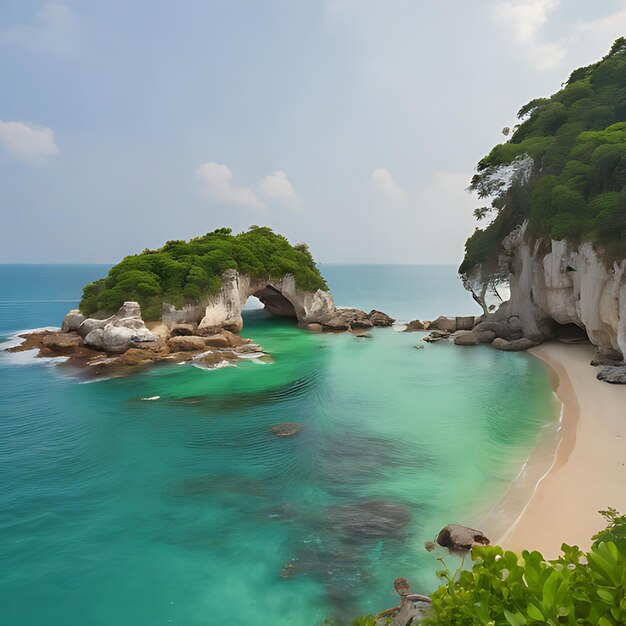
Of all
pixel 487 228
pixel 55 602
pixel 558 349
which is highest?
pixel 487 228

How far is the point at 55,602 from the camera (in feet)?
18.9

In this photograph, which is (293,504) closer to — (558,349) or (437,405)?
(437,405)

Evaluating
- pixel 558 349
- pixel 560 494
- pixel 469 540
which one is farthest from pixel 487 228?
pixel 469 540

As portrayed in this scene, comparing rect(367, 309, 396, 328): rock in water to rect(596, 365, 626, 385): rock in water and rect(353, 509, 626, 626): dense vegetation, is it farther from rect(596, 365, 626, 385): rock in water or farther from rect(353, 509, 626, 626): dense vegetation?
rect(353, 509, 626, 626): dense vegetation

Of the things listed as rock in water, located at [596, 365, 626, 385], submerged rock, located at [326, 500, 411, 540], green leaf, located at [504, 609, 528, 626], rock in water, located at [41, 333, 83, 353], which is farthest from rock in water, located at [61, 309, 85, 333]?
green leaf, located at [504, 609, 528, 626]

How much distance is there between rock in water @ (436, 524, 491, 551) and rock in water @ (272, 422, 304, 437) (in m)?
5.35

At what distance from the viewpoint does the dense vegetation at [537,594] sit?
174 centimetres

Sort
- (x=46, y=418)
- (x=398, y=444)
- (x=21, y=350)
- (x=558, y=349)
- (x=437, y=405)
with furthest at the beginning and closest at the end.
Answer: (x=21, y=350), (x=558, y=349), (x=437, y=405), (x=46, y=418), (x=398, y=444)

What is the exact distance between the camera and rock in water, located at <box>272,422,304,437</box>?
11.2 m

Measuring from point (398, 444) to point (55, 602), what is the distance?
764cm

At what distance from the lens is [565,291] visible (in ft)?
61.6

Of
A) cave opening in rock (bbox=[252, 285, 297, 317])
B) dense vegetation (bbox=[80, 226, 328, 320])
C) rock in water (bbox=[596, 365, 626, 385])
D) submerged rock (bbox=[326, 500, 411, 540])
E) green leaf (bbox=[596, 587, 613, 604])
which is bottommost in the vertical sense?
submerged rock (bbox=[326, 500, 411, 540])

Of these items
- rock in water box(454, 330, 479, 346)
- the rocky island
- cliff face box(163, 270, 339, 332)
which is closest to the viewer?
the rocky island

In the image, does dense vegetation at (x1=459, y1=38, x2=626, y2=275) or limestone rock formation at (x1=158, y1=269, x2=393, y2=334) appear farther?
limestone rock formation at (x1=158, y1=269, x2=393, y2=334)
